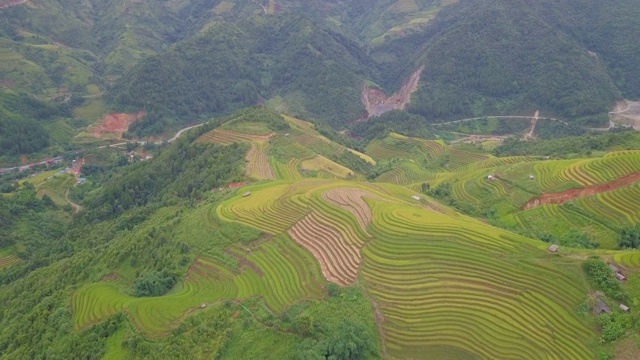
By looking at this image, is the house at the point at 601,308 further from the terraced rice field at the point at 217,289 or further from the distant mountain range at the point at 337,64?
the distant mountain range at the point at 337,64

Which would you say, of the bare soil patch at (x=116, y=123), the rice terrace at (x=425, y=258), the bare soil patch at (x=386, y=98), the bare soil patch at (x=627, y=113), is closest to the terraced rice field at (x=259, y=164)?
the rice terrace at (x=425, y=258)

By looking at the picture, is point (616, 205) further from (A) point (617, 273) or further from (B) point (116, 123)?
(B) point (116, 123)

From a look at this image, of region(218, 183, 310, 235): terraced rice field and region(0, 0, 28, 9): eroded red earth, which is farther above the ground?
region(0, 0, 28, 9): eroded red earth

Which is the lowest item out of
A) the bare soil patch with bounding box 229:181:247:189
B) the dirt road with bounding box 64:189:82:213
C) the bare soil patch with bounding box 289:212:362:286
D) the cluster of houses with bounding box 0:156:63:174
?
the dirt road with bounding box 64:189:82:213

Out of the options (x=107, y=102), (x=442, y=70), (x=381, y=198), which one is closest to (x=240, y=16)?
(x=107, y=102)

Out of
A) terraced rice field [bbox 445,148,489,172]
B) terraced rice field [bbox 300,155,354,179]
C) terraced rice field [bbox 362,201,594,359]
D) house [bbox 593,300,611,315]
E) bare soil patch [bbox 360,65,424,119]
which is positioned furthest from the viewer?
bare soil patch [bbox 360,65,424,119]

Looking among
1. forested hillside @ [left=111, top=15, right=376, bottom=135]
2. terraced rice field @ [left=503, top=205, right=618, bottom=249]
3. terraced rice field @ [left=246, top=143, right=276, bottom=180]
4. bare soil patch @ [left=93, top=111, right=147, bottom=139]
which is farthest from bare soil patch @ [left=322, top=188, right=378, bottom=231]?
bare soil patch @ [left=93, top=111, right=147, bottom=139]

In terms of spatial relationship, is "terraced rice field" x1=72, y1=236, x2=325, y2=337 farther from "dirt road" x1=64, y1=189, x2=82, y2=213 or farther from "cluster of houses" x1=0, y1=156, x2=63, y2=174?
"cluster of houses" x1=0, y1=156, x2=63, y2=174
